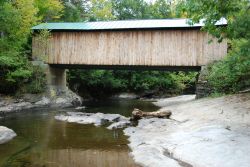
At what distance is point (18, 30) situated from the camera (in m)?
25.7

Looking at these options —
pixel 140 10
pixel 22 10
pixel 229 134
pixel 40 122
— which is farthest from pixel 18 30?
pixel 140 10

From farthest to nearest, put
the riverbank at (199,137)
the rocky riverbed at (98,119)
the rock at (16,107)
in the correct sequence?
the rock at (16,107) < the rocky riverbed at (98,119) < the riverbank at (199,137)

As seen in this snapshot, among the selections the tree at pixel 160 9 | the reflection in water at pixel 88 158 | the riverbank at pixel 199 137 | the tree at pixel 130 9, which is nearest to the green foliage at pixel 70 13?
the tree at pixel 130 9

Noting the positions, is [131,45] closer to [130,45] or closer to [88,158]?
[130,45]

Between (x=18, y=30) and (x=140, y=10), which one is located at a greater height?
(x=140, y=10)

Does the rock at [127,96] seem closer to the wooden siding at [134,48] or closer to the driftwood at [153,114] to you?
the wooden siding at [134,48]

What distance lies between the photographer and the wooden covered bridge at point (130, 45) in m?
25.2

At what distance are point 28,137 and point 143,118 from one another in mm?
5959

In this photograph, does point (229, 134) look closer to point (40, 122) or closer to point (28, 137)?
point (28, 137)

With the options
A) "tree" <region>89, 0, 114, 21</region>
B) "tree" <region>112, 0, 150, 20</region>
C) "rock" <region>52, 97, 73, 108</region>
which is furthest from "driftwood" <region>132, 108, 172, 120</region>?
"tree" <region>112, 0, 150, 20</region>

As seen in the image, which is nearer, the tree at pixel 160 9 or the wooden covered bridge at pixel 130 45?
the wooden covered bridge at pixel 130 45

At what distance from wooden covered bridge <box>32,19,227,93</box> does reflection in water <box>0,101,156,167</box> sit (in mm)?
11192

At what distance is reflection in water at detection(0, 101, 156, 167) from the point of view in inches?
390

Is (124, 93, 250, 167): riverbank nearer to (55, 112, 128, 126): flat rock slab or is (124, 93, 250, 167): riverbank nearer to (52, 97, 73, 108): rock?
(55, 112, 128, 126): flat rock slab
